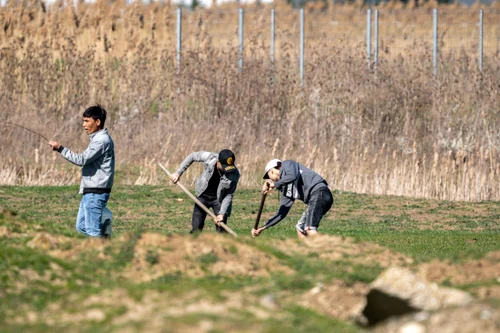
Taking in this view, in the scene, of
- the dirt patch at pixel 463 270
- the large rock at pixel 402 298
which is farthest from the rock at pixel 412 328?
the dirt patch at pixel 463 270

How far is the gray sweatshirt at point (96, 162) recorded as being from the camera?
36.3 feet

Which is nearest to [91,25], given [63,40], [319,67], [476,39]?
[63,40]

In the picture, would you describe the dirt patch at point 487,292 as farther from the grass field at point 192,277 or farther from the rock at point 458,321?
the rock at point 458,321

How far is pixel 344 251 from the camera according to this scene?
10.6 metres

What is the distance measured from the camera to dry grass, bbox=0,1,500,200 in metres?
20.7

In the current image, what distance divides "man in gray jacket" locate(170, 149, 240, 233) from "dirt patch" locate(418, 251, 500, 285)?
3.01m

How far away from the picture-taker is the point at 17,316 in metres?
7.80

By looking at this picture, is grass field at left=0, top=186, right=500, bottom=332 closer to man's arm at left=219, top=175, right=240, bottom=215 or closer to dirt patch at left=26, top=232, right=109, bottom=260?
dirt patch at left=26, top=232, right=109, bottom=260

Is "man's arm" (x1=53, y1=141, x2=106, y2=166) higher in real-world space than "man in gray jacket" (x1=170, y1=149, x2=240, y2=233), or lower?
higher

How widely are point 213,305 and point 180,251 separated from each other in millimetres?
2303

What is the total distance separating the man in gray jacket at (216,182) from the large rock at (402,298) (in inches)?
168

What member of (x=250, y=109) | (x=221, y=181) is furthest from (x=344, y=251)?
(x=250, y=109)

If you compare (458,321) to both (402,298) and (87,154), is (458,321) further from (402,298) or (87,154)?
(87,154)

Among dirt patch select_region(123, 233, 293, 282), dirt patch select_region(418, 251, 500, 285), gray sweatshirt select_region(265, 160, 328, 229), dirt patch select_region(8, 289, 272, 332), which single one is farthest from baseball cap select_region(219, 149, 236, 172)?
dirt patch select_region(8, 289, 272, 332)
